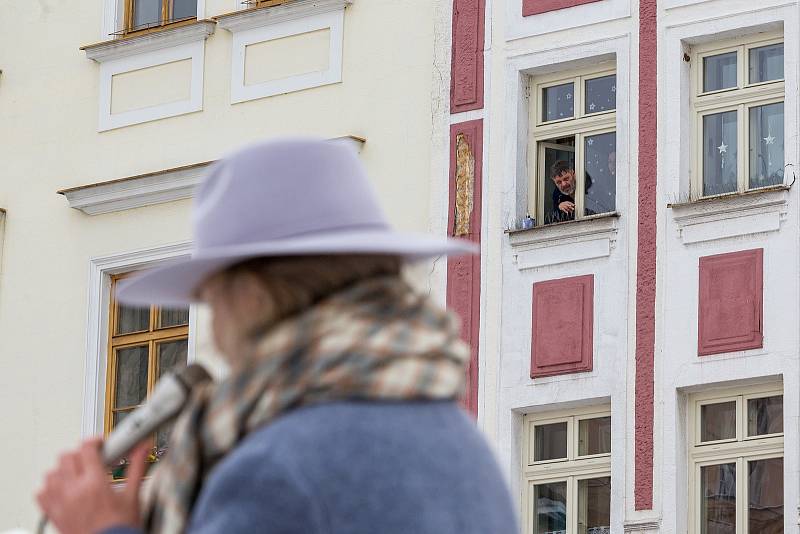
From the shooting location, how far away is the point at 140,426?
138 inches

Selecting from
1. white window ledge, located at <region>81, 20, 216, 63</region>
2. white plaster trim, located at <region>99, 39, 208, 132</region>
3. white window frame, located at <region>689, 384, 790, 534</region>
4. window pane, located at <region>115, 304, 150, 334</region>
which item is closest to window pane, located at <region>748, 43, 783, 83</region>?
white window frame, located at <region>689, 384, 790, 534</region>

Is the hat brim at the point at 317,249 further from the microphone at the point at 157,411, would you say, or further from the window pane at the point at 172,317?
the window pane at the point at 172,317

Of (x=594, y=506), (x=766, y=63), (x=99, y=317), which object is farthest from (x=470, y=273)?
(x=99, y=317)

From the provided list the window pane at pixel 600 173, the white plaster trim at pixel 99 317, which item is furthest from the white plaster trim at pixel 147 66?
the window pane at pixel 600 173

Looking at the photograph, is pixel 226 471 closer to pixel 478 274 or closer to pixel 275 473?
pixel 275 473

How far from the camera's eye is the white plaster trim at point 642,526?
49.1 ft

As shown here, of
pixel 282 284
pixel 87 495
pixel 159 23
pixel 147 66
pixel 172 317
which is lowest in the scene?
pixel 87 495

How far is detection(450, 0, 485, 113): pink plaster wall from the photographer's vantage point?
1641cm

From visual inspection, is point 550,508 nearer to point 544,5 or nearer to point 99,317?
point 544,5

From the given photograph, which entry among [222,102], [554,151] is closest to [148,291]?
[554,151]

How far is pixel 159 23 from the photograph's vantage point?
1803 centimetres

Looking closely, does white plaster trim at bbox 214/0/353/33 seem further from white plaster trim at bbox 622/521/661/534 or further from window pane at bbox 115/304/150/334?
white plaster trim at bbox 622/521/661/534

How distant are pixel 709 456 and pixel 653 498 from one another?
44cm

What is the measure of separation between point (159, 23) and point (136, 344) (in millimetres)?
2393
